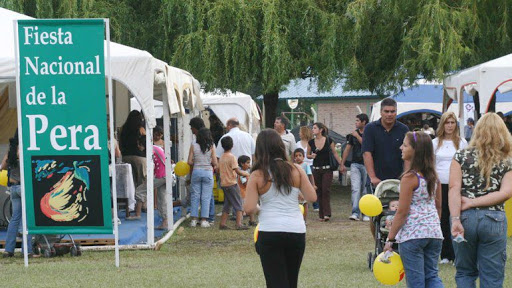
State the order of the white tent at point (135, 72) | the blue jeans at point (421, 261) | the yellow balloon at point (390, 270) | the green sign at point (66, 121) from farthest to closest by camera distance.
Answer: the white tent at point (135, 72) < the green sign at point (66, 121) < the yellow balloon at point (390, 270) < the blue jeans at point (421, 261)

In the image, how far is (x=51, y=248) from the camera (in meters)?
11.8

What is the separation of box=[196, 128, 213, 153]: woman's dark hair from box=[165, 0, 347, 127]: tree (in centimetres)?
621

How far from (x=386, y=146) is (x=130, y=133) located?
6952 mm

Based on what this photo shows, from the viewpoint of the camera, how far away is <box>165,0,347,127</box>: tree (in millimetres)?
21625

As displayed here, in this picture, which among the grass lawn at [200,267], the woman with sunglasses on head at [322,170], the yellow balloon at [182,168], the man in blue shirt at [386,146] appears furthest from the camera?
the woman with sunglasses on head at [322,170]

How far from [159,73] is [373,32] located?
10.3 metres

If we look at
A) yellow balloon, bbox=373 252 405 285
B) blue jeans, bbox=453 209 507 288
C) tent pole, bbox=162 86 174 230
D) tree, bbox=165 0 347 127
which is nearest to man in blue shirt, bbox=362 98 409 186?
yellow balloon, bbox=373 252 405 285

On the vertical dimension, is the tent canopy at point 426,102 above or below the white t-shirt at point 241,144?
above

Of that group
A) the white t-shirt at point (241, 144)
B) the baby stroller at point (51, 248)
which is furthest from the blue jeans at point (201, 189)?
the baby stroller at point (51, 248)

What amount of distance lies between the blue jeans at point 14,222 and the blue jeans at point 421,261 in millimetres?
5855

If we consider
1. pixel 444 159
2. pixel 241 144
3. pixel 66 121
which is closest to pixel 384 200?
pixel 444 159

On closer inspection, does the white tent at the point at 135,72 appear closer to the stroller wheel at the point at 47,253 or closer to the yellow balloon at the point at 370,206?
the stroller wheel at the point at 47,253

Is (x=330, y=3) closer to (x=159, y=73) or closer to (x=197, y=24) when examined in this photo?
(x=197, y=24)

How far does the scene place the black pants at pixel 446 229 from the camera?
414 inches
